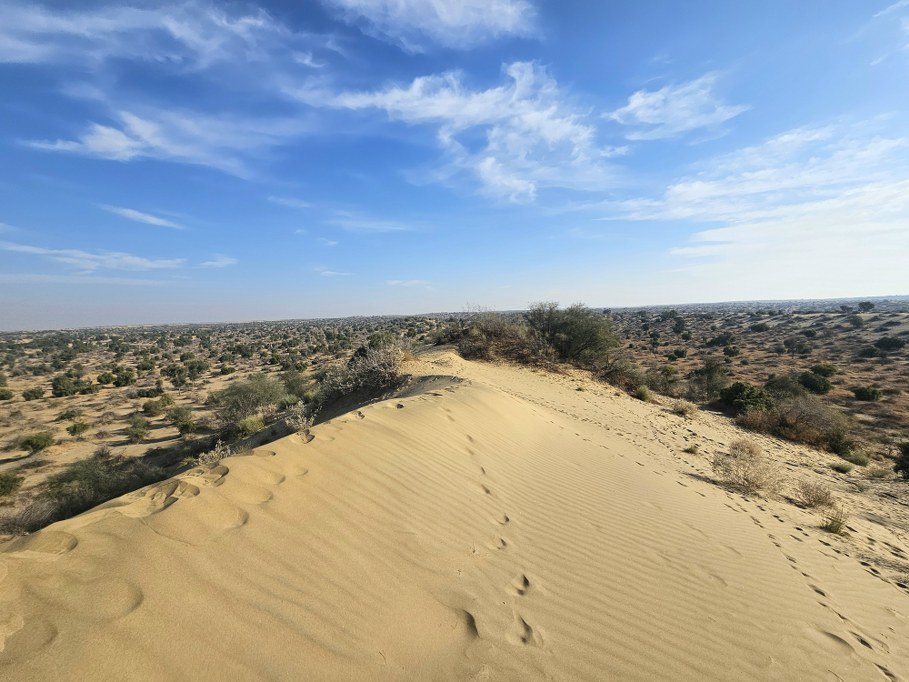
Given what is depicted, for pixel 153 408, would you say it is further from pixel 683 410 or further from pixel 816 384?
pixel 816 384

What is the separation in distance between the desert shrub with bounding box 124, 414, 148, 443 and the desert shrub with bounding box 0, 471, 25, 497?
4106mm

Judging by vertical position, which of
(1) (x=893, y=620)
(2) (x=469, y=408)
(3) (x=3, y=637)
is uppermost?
(3) (x=3, y=637)

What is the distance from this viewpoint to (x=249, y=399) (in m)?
18.1

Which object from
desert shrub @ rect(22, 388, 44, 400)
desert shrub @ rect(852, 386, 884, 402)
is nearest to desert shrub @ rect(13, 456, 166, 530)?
desert shrub @ rect(22, 388, 44, 400)

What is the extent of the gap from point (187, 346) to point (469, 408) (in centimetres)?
5517

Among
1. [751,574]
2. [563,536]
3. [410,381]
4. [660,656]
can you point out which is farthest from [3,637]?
[410,381]

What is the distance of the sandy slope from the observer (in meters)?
2.08

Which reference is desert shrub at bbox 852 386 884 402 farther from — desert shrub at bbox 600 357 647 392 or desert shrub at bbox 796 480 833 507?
desert shrub at bbox 796 480 833 507

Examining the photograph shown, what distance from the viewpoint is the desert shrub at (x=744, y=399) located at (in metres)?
16.1

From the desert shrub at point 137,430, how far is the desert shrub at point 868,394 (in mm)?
33587

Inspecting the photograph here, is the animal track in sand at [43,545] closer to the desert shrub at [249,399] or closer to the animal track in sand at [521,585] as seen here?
the animal track in sand at [521,585]

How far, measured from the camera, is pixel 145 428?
57.3ft

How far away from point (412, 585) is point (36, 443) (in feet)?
65.3

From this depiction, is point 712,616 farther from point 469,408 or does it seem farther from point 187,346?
point 187,346
